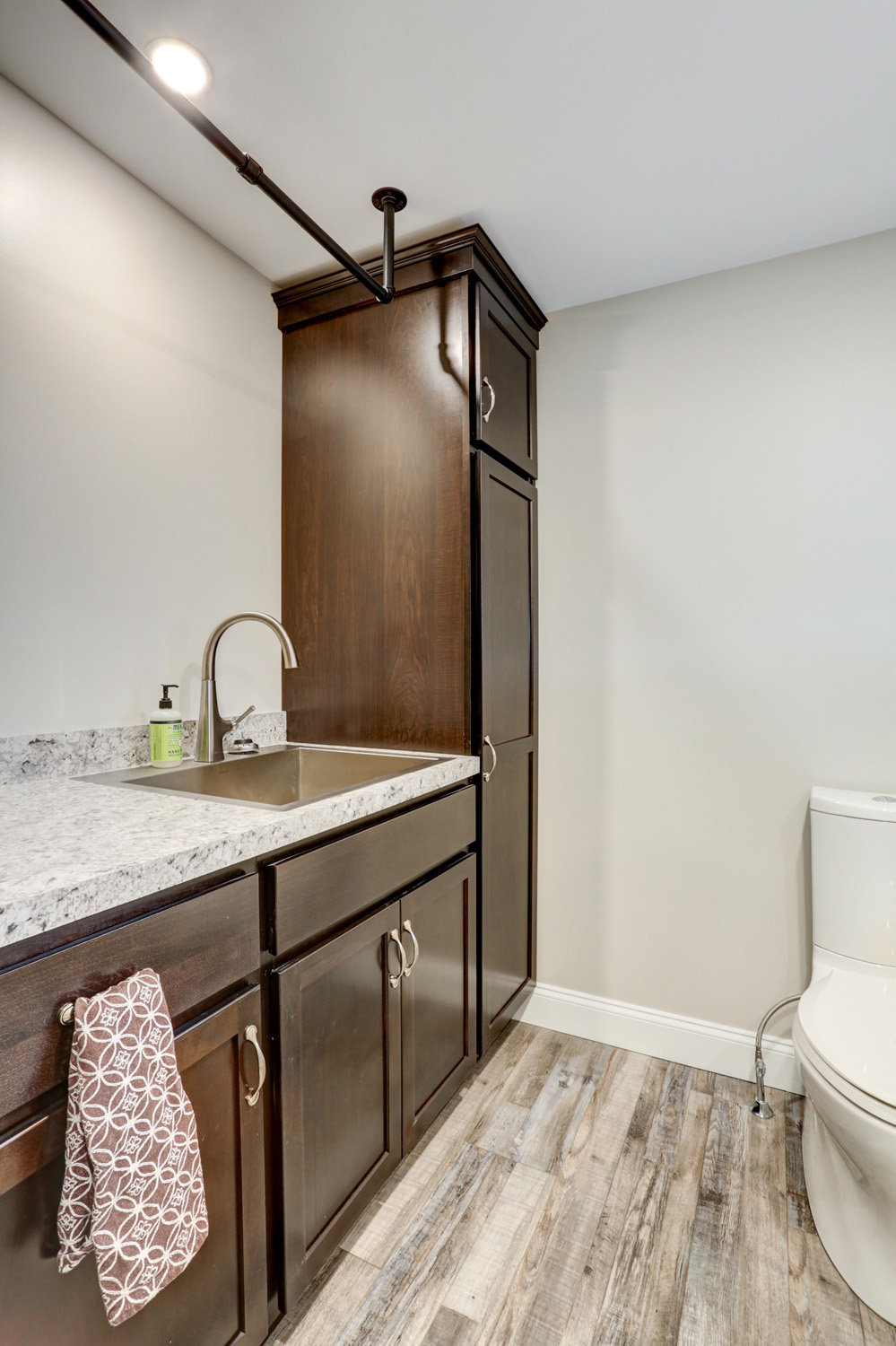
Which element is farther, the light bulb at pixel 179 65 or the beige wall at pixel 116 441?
the beige wall at pixel 116 441

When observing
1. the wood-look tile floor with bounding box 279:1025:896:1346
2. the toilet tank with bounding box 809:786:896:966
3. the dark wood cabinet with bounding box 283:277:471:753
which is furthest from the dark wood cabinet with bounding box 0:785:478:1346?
the toilet tank with bounding box 809:786:896:966

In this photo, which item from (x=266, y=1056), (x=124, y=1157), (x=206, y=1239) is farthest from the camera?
(x=266, y=1056)

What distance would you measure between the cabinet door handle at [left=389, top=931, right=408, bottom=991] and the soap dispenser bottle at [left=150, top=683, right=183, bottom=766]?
64 centimetres

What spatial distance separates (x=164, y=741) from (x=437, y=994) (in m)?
0.85

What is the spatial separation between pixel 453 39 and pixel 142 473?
1.06 m

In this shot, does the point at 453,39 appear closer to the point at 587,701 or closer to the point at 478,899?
the point at 587,701

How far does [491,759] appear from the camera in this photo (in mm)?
1813

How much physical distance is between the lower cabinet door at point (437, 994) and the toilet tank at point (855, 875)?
2.86 ft

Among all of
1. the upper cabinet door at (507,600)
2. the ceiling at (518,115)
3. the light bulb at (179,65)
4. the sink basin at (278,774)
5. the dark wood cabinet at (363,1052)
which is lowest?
the dark wood cabinet at (363,1052)

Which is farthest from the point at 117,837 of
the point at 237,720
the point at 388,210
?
the point at 388,210

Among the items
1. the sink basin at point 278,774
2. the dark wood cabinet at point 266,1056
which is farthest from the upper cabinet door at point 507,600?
the dark wood cabinet at point 266,1056

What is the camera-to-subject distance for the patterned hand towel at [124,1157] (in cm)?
71

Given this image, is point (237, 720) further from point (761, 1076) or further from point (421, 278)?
point (761, 1076)

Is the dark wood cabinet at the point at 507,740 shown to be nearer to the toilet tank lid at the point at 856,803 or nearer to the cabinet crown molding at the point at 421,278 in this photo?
the cabinet crown molding at the point at 421,278
